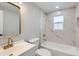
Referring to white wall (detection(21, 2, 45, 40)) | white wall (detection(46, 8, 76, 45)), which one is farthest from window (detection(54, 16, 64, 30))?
white wall (detection(21, 2, 45, 40))

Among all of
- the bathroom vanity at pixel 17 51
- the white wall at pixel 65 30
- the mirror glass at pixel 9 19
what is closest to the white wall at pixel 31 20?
the mirror glass at pixel 9 19

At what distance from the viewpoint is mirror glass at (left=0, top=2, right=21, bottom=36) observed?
128 centimetres

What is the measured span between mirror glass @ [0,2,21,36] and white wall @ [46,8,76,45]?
1.54 meters

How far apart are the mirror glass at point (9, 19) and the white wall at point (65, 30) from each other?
60.5 inches

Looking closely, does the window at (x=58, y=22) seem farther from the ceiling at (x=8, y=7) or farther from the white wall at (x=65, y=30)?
the ceiling at (x=8, y=7)

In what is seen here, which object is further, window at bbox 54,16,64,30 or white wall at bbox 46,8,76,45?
window at bbox 54,16,64,30

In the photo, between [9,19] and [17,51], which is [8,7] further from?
[17,51]

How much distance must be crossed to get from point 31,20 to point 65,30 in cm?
134

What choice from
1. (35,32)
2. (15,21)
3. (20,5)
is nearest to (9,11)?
(15,21)

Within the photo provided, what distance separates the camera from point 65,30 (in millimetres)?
2598

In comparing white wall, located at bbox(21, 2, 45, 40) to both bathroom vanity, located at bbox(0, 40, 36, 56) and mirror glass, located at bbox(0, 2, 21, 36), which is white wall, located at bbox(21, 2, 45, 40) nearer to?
mirror glass, located at bbox(0, 2, 21, 36)

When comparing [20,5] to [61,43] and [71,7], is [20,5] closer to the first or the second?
[71,7]

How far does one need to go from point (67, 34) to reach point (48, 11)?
119 centimetres

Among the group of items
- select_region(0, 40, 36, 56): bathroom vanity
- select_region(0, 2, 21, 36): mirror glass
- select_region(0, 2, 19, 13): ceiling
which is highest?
select_region(0, 2, 19, 13): ceiling
